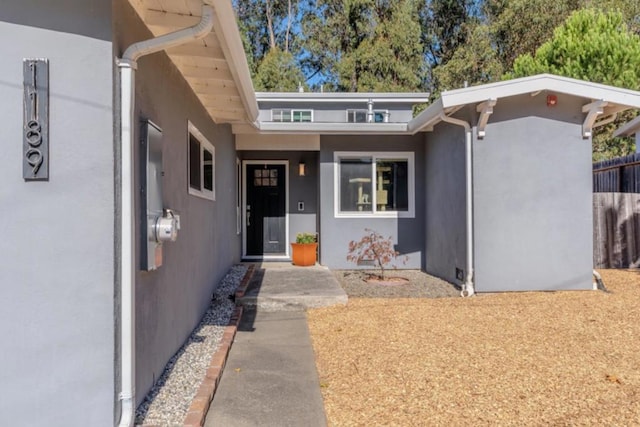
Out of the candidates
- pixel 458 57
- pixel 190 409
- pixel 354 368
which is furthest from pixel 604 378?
pixel 458 57

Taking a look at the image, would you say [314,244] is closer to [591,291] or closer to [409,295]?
[409,295]

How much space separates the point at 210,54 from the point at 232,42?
56cm

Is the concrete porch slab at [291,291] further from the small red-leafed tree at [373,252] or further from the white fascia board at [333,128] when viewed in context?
the white fascia board at [333,128]

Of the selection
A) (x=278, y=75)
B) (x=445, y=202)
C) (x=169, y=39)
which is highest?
(x=278, y=75)

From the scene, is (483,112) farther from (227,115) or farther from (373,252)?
(227,115)

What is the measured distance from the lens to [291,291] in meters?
6.44

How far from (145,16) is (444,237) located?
20.6 feet

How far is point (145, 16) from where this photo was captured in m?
2.97

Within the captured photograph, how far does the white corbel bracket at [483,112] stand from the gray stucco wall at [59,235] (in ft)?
17.9

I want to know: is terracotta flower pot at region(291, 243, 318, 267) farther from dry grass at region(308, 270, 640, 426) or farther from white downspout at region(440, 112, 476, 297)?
white downspout at region(440, 112, 476, 297)

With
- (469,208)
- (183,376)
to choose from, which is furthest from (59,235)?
(469,208)

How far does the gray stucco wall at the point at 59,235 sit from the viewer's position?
2344 millimetres

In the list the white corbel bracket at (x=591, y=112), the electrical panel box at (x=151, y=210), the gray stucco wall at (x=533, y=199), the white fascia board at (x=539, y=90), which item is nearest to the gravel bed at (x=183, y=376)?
the electrical panel box at (x=151, y=210)

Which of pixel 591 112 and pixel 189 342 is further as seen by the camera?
pixel 591 112
